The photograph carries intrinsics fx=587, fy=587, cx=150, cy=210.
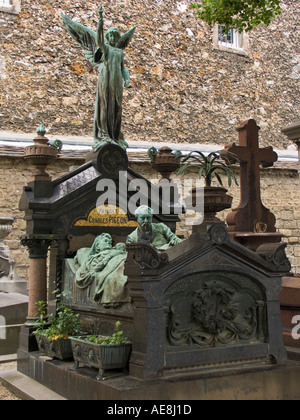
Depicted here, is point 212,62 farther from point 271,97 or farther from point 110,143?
point 110,143

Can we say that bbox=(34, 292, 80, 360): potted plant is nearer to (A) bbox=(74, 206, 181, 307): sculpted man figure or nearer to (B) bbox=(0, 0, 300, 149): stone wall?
(A) bbox=(74, 206, 181, 307): sculpted man figure

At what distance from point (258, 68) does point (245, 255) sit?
17.3 m

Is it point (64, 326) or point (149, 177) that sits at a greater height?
point (149, 177)

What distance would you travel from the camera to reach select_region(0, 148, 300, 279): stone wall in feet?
43.4

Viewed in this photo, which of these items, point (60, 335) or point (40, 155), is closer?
point (60, 335)

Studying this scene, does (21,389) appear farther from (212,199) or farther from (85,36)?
(85,36)

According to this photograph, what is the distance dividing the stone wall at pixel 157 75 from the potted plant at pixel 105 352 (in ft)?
40.5

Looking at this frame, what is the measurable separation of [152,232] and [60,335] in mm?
1487

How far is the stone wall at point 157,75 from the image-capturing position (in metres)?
16.9

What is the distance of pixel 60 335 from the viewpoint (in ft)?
18.2

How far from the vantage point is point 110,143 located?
7.05m

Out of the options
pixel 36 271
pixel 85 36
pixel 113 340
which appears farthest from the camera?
pixel 85 36

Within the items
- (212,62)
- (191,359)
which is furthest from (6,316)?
(212,62)

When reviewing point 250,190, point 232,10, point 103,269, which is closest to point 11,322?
point 103,269
